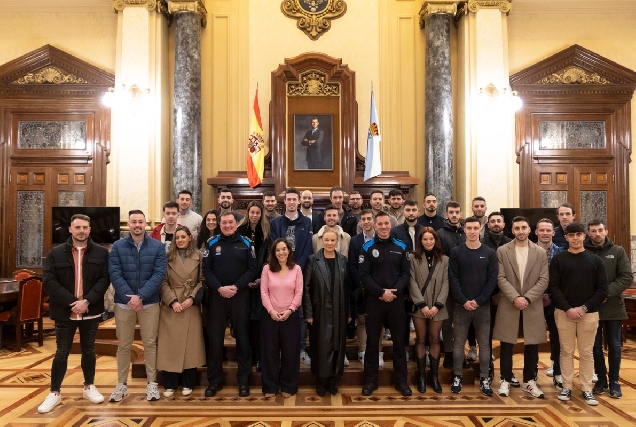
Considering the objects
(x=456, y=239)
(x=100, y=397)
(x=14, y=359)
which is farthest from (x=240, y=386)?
(x=14, y=359)

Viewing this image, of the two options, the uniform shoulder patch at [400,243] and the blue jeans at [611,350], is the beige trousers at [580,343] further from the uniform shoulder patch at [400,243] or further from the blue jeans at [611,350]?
the uniform shoulder patch at [400,243]

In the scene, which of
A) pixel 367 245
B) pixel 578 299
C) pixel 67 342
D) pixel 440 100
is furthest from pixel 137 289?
pixel 440 100

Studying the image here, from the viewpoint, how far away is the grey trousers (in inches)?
175

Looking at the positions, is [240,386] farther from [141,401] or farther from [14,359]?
[14,359]

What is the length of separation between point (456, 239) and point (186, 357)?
2737 mm

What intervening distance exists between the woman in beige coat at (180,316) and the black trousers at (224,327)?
11 centimetres

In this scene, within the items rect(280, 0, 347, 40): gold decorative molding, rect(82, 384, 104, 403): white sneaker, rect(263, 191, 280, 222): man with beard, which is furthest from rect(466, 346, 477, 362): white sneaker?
rect(280, 0, 347, 40): gold decorative molding

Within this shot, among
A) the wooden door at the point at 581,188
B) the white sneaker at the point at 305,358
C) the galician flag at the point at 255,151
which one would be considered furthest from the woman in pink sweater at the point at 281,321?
the wooden door at the point at 581,188

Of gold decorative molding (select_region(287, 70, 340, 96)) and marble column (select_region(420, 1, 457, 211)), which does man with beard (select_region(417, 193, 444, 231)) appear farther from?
gold decorative molding (select_region(287, 70, 340, 96))

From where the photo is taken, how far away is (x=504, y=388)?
445 cm

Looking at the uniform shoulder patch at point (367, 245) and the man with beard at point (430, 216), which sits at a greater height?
the man with beard at point (430, 216)

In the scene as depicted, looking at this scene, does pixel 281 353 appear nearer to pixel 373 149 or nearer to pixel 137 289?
pixel 137 289

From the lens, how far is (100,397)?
14.0 feet

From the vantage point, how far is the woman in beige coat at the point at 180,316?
4371 mm
